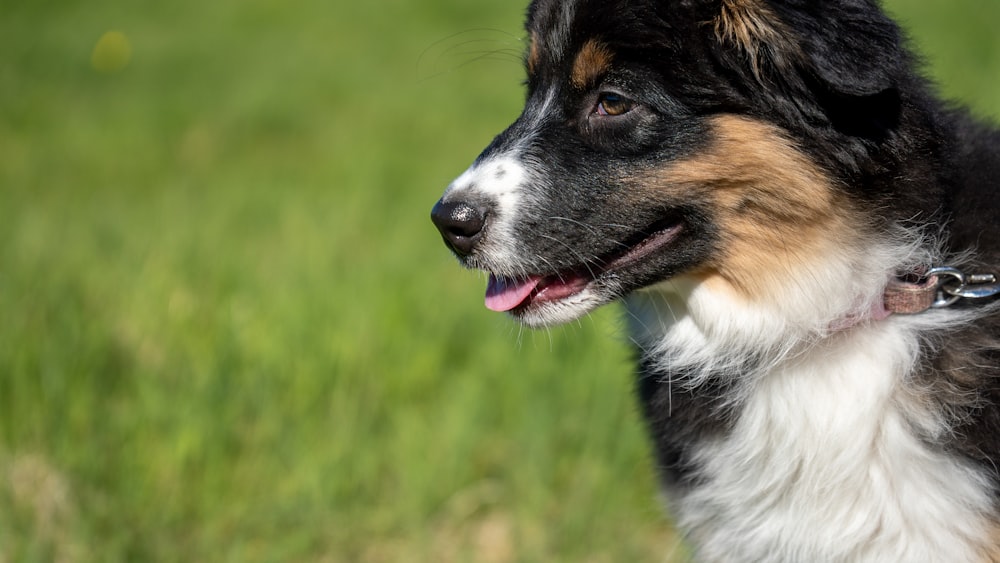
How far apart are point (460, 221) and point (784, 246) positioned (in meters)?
0.91

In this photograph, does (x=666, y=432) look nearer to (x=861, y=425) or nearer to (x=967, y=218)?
(x=861, y=425)

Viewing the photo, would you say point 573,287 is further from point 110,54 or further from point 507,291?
point 110,54

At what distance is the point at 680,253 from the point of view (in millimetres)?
2818

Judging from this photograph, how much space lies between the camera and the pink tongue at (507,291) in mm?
3055

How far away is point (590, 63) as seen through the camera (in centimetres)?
291

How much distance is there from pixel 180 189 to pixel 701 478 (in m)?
5.73

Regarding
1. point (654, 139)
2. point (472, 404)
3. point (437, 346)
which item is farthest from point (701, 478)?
point (437, 346)

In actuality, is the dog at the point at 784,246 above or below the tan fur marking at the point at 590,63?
below

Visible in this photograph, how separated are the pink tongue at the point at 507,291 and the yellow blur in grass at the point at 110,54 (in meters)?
10.4

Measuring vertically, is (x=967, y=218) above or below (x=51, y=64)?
below

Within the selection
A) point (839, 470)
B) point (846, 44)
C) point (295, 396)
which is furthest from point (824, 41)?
point (295, 396)

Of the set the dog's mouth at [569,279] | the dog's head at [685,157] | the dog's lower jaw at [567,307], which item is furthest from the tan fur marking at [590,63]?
the dog's lower jaw at [567,307]

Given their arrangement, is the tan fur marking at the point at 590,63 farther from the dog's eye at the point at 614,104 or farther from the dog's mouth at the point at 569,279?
the dog's mouth at the point at 569,279

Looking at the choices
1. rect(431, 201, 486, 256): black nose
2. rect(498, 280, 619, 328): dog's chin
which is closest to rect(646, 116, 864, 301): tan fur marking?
rect(498, 280, 619, 328): dog's chin
